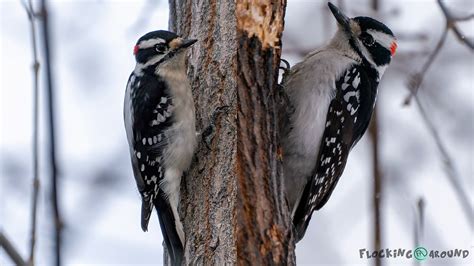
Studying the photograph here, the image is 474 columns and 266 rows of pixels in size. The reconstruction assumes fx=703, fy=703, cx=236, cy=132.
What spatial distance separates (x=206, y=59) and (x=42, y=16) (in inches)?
81.9

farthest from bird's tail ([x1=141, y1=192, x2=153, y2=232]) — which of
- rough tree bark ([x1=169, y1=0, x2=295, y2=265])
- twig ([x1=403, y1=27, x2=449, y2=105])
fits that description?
twig ([x1=403, y1=27, x2=449, y2=105])

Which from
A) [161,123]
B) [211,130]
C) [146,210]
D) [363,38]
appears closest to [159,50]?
[161,123]

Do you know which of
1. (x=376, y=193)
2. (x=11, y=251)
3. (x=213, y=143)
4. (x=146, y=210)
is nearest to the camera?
(x=11, y=251)

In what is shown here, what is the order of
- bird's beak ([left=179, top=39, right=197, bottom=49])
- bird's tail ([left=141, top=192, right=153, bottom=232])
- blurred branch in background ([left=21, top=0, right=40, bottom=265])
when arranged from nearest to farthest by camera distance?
blurred branch in background ([left=21, top=0, right=40, bottom=265]) < bird's beak ([left=179, top=39, right=197, bottom=49]) < bird's tail ([left=141, top=192, right=153, bottom=232])

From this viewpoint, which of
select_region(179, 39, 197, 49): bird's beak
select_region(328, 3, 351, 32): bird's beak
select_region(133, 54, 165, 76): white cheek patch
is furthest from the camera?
select_region(328, 3, 351, 32): bird's beak

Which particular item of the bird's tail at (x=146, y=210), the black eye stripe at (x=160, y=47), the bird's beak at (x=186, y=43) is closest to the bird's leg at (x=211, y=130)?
the bird's beak at (x=186, y=43)

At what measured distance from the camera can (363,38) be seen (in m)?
4.37

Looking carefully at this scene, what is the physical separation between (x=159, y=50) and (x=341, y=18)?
1.17 m

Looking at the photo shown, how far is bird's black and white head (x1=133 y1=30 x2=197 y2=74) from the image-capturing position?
12.1 feet

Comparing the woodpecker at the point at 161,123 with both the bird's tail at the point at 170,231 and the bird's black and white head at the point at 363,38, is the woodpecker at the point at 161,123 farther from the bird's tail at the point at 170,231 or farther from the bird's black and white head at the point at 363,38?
the bird's black and white head at the point at 363,38

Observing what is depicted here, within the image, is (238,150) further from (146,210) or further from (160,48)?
(160,48)

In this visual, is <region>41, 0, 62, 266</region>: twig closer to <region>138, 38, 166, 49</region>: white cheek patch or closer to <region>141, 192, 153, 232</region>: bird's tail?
<region>141, 192, 153, 232</region>: bird's tail

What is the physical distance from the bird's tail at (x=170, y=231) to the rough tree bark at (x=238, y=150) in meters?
0.08

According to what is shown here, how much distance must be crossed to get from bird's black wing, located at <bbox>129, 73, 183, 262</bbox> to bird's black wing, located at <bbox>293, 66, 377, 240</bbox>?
80cm
